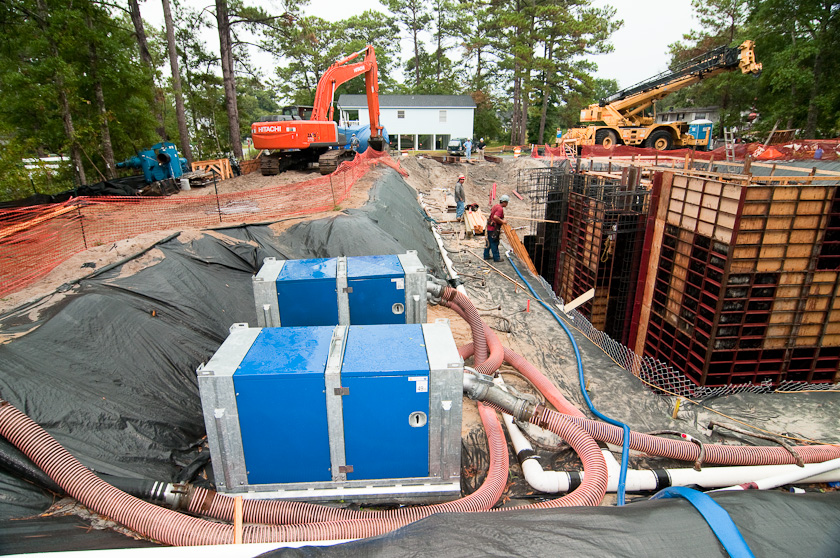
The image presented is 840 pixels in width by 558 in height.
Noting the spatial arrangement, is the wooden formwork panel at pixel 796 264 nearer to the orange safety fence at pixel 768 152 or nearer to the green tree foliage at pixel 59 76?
the orange safety fence at pixel 768 152

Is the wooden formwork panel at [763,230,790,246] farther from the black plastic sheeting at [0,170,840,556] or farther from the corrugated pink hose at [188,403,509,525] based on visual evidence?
the corrugated pink hose at [188,403,509,525]

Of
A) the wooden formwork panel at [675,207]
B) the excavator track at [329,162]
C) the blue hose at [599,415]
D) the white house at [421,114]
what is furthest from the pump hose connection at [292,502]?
the white house at [421,114]

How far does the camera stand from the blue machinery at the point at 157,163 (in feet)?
51.1

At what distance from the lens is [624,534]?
2246mm

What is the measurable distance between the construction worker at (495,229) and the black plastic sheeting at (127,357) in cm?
693

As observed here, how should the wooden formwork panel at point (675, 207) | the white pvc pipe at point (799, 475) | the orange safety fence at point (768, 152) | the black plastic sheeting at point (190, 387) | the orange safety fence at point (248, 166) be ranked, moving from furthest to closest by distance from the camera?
1. the orange safety fence at point (768, 152)
2. the orange safety fence at point (248, 166)
3. the wooden formwork panel at point (675, 207)
4. the white pvc pipe at point (799, 475)
5. the black plastic sheeting at point (190, 387)

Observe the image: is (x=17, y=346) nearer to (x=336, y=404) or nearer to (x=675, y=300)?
(x=336, y=404)

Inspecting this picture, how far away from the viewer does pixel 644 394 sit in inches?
256

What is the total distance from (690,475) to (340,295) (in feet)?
13.3

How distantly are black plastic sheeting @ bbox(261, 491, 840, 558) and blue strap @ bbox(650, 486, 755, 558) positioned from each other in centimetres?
4

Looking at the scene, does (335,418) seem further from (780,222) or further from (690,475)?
(780,222)

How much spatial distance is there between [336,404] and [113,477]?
1873 mm

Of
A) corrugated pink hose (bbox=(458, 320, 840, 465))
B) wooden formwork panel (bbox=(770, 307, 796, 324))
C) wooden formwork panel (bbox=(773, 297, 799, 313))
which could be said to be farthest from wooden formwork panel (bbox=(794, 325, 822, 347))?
corrugated pink hose (bbox=(458, 320, 840, 465))

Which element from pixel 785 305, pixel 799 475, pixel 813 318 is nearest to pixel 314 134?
pixel 785 305
